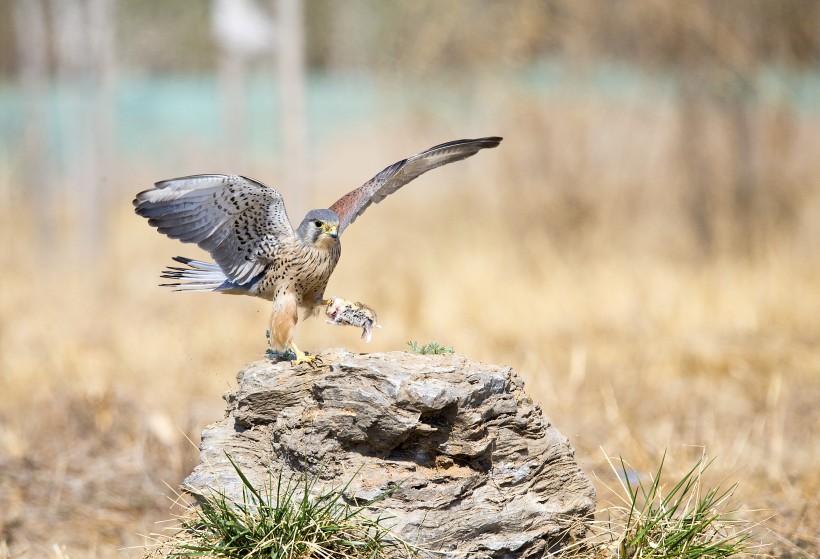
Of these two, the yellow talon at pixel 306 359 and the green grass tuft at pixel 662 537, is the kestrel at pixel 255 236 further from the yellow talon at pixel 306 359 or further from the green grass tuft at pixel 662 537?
the green grass tuft at pixel 662 537

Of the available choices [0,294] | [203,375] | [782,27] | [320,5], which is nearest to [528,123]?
[782,27]

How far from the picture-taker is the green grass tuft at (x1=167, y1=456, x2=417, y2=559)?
9.90 feet

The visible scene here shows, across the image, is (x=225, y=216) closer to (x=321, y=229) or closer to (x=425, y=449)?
(x=321, y=229)

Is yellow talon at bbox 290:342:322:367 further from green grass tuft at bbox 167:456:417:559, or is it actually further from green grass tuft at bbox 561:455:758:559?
green grass tuft at bbox 561:455:758:559

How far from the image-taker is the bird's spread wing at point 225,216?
3.62 meters

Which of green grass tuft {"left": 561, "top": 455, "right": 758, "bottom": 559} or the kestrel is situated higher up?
the kestrel

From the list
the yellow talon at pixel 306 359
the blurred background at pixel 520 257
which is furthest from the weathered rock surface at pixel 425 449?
the blurred background at pixel 520 257

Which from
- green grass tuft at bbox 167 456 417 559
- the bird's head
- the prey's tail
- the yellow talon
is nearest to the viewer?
green grass tuft at bbox 167 456 417 559

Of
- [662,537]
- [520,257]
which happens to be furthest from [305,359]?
[520,257]

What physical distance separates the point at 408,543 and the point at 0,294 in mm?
8058

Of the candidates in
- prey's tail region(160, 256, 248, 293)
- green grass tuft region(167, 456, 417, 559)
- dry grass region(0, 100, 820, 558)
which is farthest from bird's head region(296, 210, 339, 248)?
dry grass region(0, 100, 820, 558)

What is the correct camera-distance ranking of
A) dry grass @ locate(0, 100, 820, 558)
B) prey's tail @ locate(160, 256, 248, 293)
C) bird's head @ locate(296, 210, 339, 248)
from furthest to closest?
dry grass @ locate(0, 100, 820, 558) < prey's tail @ locate(160, 256, 248, 293) < bird's head @ locate(296, 210, 339, 248)

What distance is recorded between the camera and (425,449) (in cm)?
333

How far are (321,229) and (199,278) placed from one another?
2.16 ft
